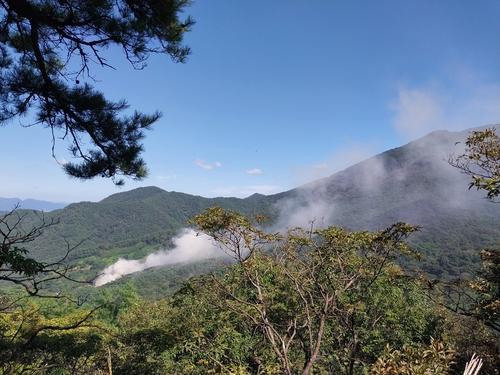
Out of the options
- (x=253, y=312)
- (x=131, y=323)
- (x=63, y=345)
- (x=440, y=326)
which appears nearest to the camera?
(x=253, y=312)

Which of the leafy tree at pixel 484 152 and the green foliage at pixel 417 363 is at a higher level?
the leafy tree at pixel 484 152

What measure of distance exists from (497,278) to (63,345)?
15.2 metres

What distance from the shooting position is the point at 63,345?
14953 mm

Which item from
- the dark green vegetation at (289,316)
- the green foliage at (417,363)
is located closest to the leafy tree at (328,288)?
the dark green vegetation at (289,316)

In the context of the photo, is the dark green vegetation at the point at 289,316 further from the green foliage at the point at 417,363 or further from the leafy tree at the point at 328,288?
the green foliage at the point at 417,363

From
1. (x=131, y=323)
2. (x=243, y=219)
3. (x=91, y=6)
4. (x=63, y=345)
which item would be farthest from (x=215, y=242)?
(x=131, y=323)

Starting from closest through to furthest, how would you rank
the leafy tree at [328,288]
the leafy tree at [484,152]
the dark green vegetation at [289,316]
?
the leafy tree at [484,152]
the leafy tree at [328,288]
the dark green vegetation at [289,316]

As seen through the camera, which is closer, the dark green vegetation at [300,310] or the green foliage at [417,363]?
the green foliage at [417,363]

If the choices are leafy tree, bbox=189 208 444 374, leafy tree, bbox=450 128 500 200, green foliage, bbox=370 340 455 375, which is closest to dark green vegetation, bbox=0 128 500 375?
leafy tree, bbox=189 208 444 374

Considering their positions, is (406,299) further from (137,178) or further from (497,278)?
(137,178)

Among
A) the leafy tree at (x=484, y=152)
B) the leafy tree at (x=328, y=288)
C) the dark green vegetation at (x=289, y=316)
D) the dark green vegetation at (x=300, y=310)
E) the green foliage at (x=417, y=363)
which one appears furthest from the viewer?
the dark green vegetation at (x=289, y=316)

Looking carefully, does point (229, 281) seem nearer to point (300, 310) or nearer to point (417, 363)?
point (300, 310)

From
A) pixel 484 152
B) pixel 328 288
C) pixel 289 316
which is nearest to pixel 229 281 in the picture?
pixel 289 316

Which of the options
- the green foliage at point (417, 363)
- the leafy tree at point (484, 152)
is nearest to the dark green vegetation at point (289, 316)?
the leafy tree at point (484, 152)
